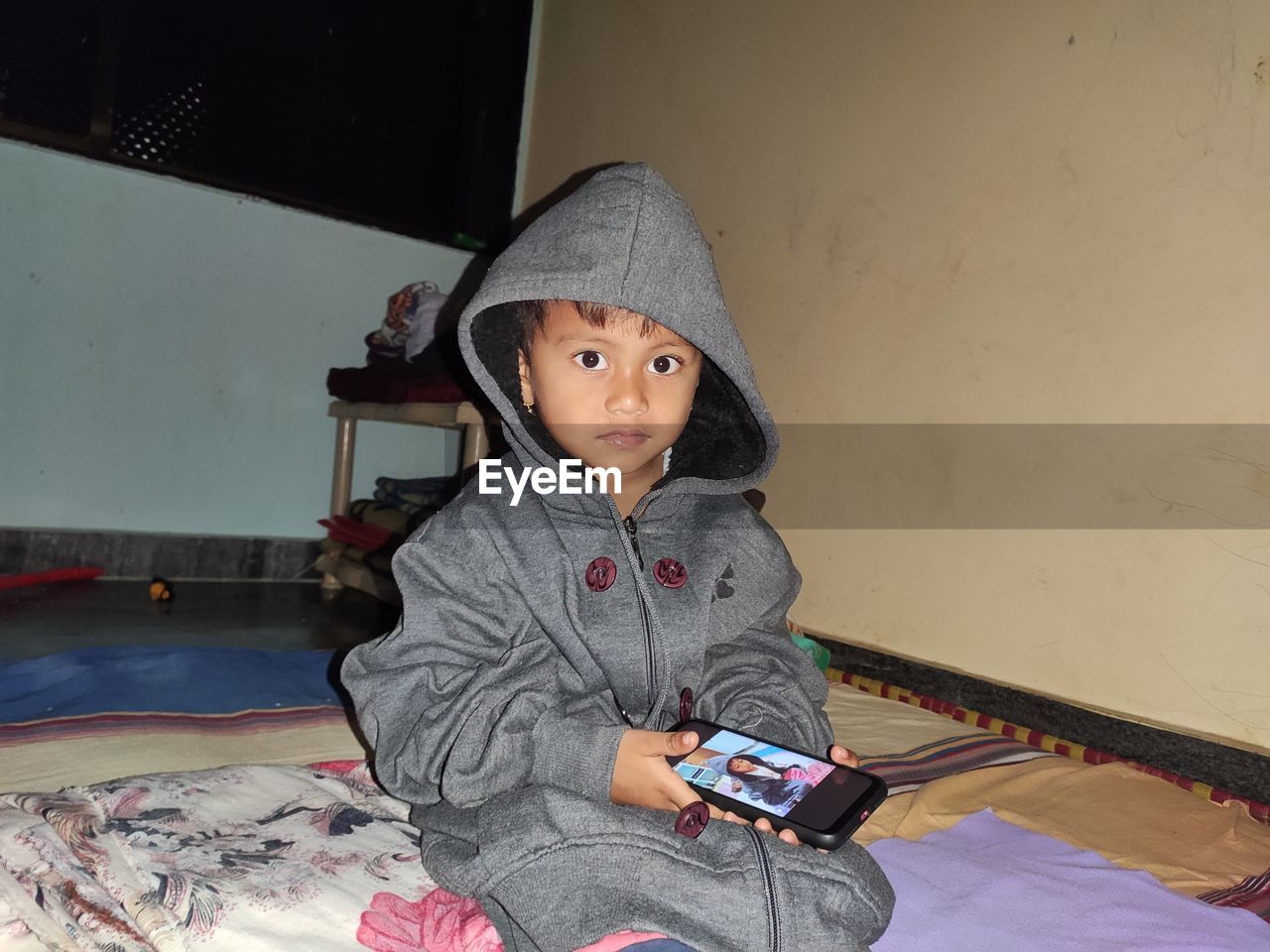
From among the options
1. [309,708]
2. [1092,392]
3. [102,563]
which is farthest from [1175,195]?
[102,563]

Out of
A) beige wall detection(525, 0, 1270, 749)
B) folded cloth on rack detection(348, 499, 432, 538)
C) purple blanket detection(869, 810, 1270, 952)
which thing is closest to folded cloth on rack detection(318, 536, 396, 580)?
folded cloth on rack detection(348, 499, 432, 538)

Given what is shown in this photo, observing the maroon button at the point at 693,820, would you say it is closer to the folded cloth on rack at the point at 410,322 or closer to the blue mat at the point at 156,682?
the blue mat at the point at 156,682

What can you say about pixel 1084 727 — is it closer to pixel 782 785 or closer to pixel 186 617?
pixel 782 785

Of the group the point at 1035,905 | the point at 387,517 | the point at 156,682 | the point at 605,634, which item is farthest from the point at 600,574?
the point at 387,517

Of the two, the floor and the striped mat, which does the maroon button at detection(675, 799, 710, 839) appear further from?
the floor

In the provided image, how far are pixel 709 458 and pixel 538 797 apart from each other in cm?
44

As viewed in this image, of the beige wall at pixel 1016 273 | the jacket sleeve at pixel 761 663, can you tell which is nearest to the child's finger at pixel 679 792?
the jacket sleeve at pixel 761 663

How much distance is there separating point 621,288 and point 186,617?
Result: 1.42 m

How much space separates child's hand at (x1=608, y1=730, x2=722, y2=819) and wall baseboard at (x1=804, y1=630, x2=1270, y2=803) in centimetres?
60

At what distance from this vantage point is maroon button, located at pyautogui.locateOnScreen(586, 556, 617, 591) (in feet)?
2.57

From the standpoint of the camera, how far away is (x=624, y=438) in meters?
0.82

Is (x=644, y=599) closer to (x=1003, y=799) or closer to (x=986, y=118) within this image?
(x=1003, y=799)

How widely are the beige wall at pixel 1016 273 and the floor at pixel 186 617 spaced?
38.1 inches

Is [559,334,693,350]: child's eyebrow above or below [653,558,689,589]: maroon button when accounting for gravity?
above
